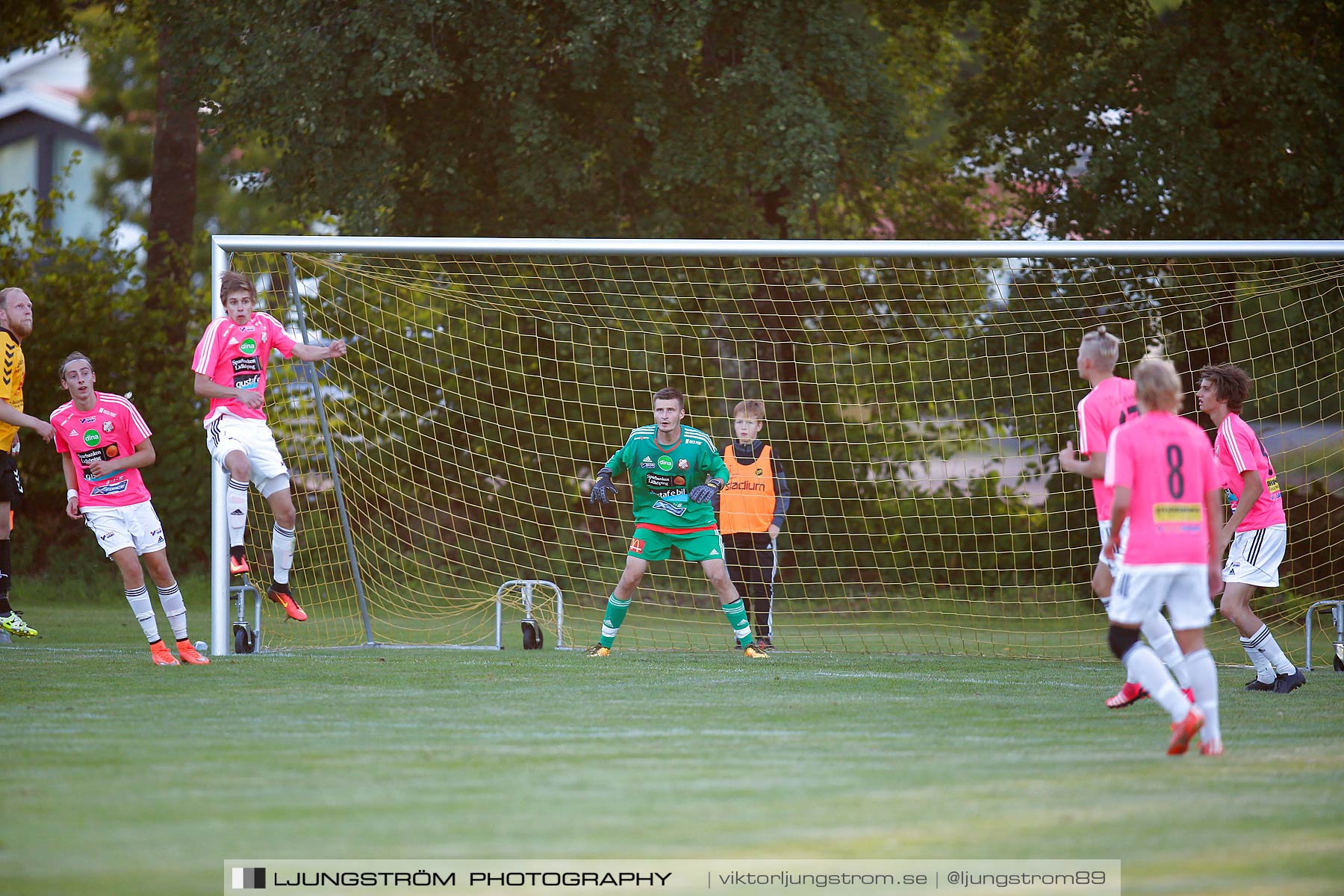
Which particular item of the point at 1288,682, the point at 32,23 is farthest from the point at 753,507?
the point at 32,23

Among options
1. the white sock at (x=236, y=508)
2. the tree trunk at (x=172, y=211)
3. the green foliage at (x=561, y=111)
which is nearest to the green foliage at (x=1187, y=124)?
the green foliage at (x=561, y=111)

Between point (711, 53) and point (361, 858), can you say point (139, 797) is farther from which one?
point (711, 53)

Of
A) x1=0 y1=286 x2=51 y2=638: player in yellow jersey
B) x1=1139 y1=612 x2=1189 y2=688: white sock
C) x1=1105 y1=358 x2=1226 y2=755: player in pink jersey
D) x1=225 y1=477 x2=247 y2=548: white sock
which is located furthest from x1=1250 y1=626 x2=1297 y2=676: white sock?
x1=0 y1=286 x2=51 y2=638: player in yellow jersey

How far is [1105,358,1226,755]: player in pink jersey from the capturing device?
201 inches

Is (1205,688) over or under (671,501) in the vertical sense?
under

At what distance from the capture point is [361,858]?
3459 millimetres

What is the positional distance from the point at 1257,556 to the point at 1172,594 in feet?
8.64

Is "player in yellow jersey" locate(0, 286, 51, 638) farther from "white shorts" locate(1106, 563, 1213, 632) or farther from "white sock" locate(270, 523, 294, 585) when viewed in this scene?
"white shorts" locate(1106, 563, 1213, 632)

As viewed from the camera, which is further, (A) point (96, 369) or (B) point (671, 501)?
(A) point (96, 369)

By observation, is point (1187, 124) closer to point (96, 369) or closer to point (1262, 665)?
point (1262, 665)

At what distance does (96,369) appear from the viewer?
574 inches

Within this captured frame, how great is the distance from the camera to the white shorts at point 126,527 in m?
7.86

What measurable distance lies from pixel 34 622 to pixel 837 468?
7.26 meters

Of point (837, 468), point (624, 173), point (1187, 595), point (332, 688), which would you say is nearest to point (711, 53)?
point (624, 173)
